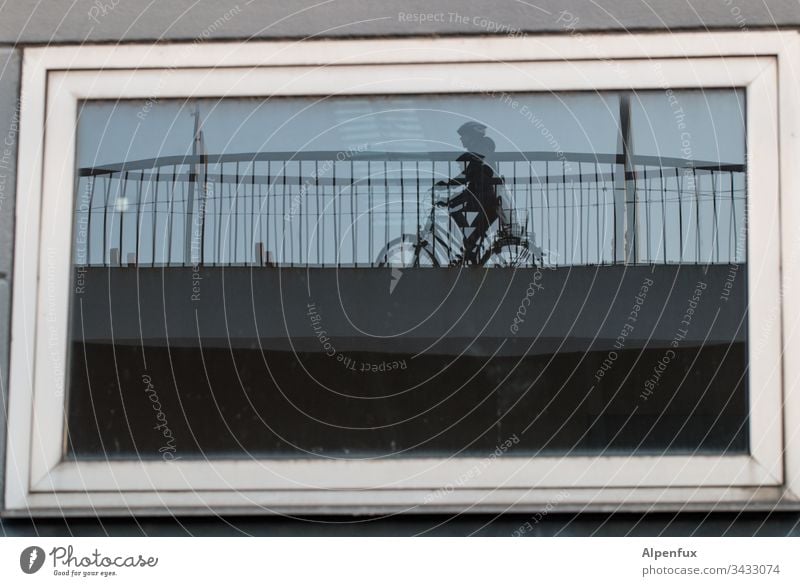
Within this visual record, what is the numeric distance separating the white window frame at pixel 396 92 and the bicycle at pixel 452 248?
38cm

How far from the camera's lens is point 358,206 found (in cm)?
254

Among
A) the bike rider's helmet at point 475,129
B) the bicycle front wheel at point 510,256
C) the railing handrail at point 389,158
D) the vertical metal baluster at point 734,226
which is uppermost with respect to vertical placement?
the bike rider's helmet at point 475,129

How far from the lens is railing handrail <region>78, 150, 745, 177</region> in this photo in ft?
8.27

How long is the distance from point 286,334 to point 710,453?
45.3 inches

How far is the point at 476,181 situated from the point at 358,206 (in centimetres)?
32

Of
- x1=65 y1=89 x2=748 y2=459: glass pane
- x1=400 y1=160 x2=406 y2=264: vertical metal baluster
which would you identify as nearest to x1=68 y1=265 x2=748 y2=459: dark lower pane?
x1=65 y1=89 x2=748 y2=459: glass pane

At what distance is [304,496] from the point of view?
8.02 feet

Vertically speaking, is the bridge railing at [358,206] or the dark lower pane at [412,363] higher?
the bridge railing at [358,206]

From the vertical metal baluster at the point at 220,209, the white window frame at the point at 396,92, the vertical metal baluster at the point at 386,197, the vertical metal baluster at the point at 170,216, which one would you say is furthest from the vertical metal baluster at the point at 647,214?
the vertical metal baluster at the point at 170,216

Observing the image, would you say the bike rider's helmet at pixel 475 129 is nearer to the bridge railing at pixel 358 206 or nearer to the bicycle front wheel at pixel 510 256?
the bridge railing at pixel 358 206

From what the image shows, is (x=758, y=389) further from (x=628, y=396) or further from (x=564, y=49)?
(x=564, y=49)

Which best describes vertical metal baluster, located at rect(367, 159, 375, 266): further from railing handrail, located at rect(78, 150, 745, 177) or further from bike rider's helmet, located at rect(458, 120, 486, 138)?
bike rider's helmet, located at rect(458, 120, 486, 138)

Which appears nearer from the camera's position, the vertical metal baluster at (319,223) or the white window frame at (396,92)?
the white window frame at (396,92)

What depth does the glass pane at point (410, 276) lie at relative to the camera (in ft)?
8.08
